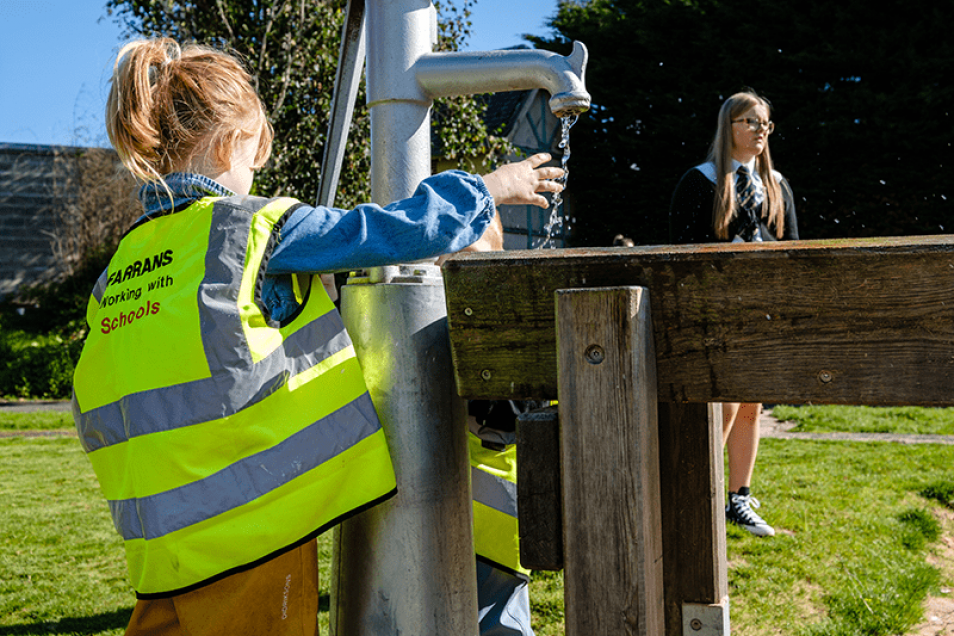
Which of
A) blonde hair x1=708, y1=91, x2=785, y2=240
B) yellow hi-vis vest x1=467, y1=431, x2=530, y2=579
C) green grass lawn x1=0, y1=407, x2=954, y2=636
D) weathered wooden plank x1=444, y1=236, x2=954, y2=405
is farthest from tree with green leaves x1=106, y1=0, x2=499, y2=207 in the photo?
weathered wooden plank x1=444, y1=236, x2=954, y2=405

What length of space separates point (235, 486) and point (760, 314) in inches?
31.8

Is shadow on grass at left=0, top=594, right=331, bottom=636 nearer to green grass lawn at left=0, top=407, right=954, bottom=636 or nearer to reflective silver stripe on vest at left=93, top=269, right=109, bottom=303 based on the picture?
green grass lawn at left=0, top=407, right=954, bottom=636

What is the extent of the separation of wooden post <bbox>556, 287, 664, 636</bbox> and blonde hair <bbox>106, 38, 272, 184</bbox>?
0.79 metres

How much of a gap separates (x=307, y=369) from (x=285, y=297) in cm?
14

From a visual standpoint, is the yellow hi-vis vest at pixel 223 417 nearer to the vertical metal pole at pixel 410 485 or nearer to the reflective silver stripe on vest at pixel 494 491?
the vertical metal pole at pixel 410 485

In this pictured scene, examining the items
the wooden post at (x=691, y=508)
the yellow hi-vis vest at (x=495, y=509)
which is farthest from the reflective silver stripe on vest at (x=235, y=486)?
the yellow hi-vis vest at (x=495, y=509)

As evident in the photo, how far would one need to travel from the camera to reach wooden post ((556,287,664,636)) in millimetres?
1031

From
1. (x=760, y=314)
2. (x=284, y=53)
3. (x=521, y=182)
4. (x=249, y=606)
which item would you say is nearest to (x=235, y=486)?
(x=249, y=606)

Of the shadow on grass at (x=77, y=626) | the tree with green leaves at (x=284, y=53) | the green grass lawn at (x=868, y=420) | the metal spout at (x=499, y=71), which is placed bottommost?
the green grass lawn at (x=868, y=420)

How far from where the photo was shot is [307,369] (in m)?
1.36

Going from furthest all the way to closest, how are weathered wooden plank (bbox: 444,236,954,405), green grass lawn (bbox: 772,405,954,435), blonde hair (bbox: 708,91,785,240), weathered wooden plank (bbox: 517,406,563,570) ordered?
1. green grass lawn (bbox: 772,405,954,435)
2. blonde hair (bbox: 708,91,785,240)
3. weathered wooden plank (bbox: 517,406,563,570)
4. weathered wooden plank (bbox: 444,236,954,405)

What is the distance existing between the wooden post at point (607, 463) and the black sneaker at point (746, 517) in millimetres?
2623

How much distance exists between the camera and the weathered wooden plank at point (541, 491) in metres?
1.15

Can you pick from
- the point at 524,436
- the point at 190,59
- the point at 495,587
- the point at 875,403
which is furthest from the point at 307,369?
the point at 495,587
